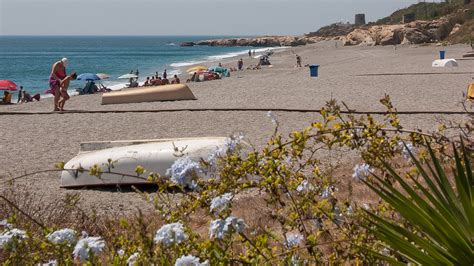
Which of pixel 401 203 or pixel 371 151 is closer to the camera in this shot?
pixel 401 203

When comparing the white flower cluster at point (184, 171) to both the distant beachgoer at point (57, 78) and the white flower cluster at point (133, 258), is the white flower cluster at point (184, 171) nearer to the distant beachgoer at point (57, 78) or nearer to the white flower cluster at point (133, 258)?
the white flower cluster at point (133, 258)

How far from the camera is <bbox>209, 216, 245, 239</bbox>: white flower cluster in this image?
2129 mm

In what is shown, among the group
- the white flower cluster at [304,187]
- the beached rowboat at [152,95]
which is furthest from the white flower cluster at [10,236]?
the beached rowboat at [152,95]

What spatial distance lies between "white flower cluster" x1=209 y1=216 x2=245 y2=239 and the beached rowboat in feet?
54.1

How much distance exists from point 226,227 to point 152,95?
1660 centimetres

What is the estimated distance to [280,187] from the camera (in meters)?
3.33

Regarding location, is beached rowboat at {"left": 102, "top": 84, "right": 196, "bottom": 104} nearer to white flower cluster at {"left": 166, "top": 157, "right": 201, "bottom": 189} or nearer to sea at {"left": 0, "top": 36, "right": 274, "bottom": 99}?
white flower cluster at {"left": 166, "top": 157, "right": 201, "bottom": 189}

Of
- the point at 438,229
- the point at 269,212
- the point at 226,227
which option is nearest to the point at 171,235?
the point at 226,227

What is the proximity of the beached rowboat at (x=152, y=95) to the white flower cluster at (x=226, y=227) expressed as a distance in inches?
650

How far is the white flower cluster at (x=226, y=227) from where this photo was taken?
2129 millimetres

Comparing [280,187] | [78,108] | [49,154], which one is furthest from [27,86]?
[280,187]

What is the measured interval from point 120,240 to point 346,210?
1.01m

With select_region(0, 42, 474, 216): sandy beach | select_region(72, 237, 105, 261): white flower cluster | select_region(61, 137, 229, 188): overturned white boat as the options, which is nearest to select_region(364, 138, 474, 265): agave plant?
select_region(72, 237, 105, 261): white flower cluster

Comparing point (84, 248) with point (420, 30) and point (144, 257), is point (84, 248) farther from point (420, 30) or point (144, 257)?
point (420, 30)
